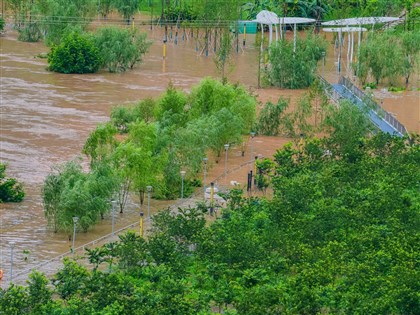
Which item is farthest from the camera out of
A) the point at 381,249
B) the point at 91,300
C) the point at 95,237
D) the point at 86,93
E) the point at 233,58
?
the point at 233,58

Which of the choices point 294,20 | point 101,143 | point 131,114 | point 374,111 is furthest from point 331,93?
point 101,143

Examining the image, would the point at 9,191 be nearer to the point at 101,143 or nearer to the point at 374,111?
the point at 101,143

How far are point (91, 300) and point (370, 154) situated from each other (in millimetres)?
23996

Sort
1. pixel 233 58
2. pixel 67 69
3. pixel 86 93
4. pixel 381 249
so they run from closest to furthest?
pixel 381 249, pixel 86 93, pixel 67 69, pixel 233 58

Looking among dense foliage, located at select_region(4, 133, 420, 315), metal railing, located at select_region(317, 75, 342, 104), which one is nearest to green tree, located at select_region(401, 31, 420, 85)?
metal railing, located at select_region(317, 75, 342, 104)

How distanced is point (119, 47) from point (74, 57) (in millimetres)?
2877

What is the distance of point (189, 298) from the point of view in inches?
1753

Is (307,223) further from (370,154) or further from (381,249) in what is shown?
(370,154)

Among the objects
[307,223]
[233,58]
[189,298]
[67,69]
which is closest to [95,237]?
[307,223]

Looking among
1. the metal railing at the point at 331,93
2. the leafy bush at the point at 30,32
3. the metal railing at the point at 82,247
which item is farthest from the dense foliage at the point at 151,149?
the leafy bush at the point at 30,32

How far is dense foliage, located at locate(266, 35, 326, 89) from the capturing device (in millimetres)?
86438

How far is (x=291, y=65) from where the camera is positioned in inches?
3418

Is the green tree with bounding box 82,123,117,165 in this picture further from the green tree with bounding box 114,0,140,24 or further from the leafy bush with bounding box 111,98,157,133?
the green tree with bounding box 114,0,140,24

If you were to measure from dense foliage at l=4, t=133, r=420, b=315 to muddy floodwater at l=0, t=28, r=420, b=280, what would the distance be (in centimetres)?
533
